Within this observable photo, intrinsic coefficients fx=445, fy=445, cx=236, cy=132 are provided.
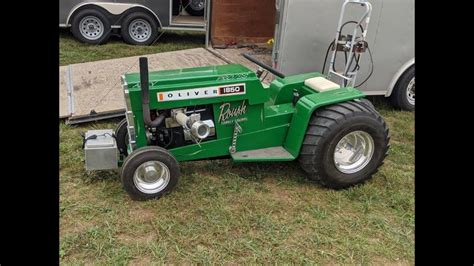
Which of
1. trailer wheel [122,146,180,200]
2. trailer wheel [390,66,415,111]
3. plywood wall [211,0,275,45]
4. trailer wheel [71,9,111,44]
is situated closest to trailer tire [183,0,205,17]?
trailer wheel [71,9,111,44]

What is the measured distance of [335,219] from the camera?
3.53 meters

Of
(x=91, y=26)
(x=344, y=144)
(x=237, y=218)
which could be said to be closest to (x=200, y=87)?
(x=237, y=218)

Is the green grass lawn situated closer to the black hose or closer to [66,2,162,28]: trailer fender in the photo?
the black hose

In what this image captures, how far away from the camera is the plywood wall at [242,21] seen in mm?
7711

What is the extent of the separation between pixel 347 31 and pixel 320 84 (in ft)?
5.79

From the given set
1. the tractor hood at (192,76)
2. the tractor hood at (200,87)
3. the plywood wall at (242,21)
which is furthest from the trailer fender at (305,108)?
the plywood wall at (242,21)

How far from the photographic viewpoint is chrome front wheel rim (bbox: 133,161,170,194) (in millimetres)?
3498

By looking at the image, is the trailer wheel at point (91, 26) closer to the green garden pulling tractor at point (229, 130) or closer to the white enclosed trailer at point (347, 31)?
the white enclosed trailer at point (347, 31)

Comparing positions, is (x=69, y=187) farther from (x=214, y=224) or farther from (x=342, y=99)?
(x=342, y=99)

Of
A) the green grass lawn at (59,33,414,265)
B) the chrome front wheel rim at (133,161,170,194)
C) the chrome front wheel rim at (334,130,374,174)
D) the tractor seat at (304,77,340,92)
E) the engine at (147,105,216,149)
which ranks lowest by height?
the green grass lawn at (59,33,414,265)

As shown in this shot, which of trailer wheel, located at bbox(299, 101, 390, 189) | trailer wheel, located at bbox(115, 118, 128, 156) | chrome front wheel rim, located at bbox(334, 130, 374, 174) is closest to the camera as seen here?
trailer wheel, located at bbox(299, 101, 390, 189)

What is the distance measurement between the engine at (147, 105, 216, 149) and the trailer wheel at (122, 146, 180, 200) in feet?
0.76

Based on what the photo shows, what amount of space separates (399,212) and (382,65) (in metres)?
2.68

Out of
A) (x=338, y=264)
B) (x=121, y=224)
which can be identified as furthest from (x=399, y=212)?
(x=121, y=224)
